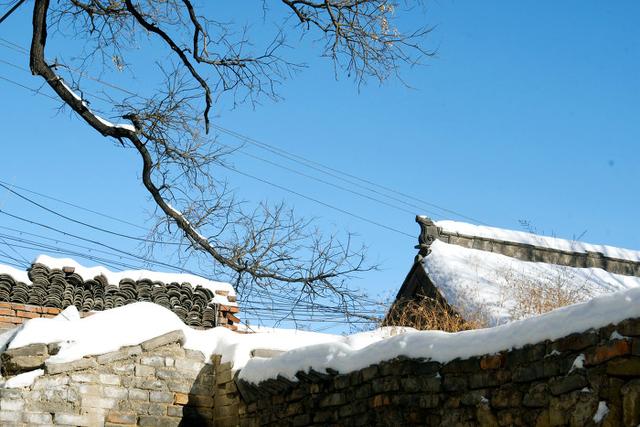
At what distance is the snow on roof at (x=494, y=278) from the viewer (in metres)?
11.6

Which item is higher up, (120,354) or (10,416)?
(120,354)

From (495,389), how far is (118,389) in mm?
3821

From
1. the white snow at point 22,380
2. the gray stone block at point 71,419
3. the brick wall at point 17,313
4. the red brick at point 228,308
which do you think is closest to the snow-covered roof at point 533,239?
the red brick at point 228,308

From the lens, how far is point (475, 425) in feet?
17.2

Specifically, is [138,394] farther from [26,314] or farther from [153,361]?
[26,314]

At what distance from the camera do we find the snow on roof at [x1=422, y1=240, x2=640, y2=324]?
11.6 meters

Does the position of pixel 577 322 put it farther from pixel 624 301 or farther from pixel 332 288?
pixel 332 288

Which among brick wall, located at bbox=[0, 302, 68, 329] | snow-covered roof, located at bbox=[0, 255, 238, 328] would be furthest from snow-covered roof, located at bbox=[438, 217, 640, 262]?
brick wall, located at bbox=[0, 302, 68, 329]

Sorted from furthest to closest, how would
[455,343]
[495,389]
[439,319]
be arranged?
[439,319]
[455,343]
[495,389]

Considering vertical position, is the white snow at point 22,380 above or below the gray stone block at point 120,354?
below

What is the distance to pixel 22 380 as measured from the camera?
734 centimetres

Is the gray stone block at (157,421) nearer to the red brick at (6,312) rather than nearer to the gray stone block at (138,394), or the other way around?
the gray stone block at (138,394)

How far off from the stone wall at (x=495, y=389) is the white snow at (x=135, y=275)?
5023 mm

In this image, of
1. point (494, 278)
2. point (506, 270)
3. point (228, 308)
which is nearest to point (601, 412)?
point (228, 308)
